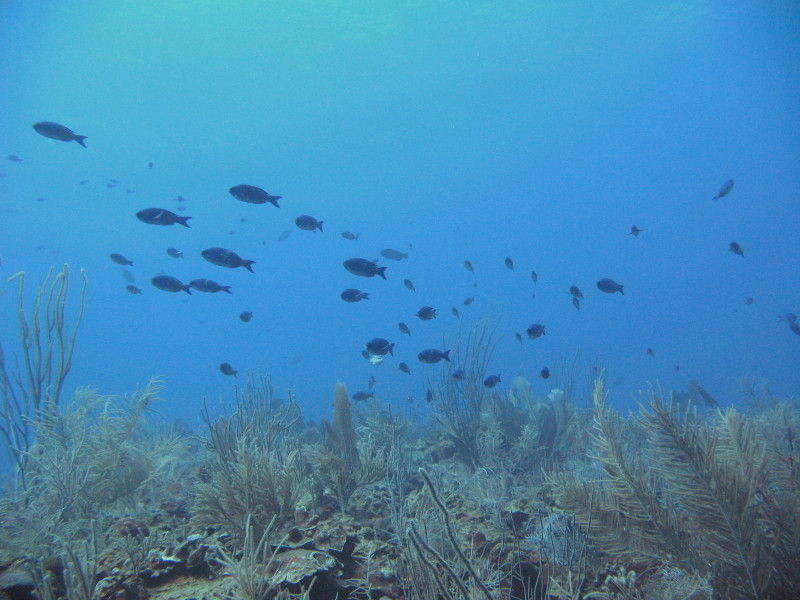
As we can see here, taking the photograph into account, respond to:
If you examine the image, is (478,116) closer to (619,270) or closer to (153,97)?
(153,97)

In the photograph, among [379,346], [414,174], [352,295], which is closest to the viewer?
[379,346]

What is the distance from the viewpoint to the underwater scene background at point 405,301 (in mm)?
3154

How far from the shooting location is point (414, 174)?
110 metres

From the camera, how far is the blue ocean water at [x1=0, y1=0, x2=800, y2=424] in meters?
53.4

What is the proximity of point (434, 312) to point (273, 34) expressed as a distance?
6676 cm

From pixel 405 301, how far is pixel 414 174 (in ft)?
158

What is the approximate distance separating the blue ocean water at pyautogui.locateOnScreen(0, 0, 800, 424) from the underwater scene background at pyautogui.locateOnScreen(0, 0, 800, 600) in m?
0.84

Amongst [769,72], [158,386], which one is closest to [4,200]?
[158,386]

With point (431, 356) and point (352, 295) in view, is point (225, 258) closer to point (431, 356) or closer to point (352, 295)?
point (352, 295)

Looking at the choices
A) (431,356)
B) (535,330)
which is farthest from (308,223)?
(535,330)

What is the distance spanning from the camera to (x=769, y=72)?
66.5m

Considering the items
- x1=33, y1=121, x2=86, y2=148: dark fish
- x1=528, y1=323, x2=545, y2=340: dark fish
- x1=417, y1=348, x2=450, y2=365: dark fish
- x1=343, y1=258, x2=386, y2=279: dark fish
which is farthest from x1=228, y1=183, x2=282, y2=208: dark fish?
x1=528, y1=323, x2=545, y2=340: dark fish

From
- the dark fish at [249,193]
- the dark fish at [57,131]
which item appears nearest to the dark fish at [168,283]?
the dark fish at [249,193]

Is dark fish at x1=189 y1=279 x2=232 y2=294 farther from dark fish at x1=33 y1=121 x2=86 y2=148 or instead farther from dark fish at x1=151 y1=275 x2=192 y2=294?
dark fish at x1=33 y1=121 x2=86 y2=148
